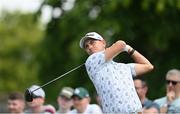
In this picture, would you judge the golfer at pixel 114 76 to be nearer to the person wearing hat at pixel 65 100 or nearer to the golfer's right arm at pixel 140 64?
the golfer's right arm at pixel 140 64

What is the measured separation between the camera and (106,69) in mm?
8180

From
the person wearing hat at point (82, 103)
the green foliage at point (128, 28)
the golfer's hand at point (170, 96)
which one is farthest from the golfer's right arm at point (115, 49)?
the green foliage at point (128, 28)

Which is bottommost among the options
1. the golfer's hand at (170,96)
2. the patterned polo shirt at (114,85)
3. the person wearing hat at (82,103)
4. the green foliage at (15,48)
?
the patterned polo shirt at (114,85)

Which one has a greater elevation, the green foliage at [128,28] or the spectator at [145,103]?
the green foliage at [128,28]

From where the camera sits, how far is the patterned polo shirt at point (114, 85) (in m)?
8.10

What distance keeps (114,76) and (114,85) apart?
9 centimetres

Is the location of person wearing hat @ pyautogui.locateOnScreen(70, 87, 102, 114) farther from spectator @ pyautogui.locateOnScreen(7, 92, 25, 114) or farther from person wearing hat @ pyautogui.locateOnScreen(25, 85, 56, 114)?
spectator @ pyautogui.locateOnScreen(7, 92, 25, 114)

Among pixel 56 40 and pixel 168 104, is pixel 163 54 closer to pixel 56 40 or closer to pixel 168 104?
pixel 56 40

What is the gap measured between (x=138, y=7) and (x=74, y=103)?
6.57 metres

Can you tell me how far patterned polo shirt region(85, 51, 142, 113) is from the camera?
810 centimetres

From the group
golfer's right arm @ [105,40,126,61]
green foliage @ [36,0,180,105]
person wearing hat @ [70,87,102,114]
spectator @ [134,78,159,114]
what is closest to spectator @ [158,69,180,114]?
spectator @ [134,78,159,114]

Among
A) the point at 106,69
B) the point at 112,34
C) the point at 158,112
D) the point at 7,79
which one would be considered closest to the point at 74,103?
the point at 158,112

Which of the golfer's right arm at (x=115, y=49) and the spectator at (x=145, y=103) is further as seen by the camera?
the spectator at (x=145, y=103)

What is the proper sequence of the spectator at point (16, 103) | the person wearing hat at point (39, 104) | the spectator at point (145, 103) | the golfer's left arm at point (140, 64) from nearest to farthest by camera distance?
the golfer's left arm at point (140, 64) → the spectator at point (145, 103) → the person wearing hat at point (39, 104) → the spectator at point (16, 103)
